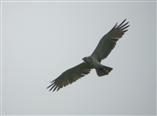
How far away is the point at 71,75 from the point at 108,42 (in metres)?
1.64

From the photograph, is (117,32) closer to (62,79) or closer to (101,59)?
(101,59)

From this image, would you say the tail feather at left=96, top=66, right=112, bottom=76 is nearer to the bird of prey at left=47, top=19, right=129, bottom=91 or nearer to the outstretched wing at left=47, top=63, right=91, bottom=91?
the bird of prey at left=47, top=19, right=129, bottom=91

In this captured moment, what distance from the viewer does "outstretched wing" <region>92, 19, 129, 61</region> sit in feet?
59.3

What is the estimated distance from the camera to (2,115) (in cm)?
3372

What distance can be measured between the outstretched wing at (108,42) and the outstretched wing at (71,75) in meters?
0.53

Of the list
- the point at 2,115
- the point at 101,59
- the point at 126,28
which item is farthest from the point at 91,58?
the point at 2,115

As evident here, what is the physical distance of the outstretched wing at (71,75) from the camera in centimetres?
1844

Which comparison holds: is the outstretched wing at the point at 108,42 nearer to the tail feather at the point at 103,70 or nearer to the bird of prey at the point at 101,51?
the bird of prey at the point at 101,51

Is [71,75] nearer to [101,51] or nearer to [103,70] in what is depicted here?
[101,51]

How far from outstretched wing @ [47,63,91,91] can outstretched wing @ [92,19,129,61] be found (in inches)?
21.0

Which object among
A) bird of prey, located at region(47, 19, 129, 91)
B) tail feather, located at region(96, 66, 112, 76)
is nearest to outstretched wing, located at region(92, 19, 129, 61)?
bird of prey, located at region(47, 19, 129, 91)

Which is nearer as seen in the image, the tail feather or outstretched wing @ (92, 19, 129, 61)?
the tail feather

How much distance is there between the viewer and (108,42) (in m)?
18.1

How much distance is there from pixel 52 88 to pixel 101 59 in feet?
6.81
